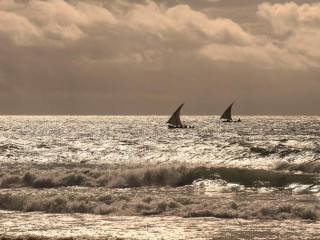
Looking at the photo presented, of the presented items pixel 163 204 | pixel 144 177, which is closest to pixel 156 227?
pixel 163 204

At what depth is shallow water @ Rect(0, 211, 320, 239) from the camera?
20.6 m

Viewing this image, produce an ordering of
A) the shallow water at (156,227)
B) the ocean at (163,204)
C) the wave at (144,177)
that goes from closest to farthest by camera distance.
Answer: the shallow water at (156,227) < the ocean at (163,204) < the wave at (144,177)

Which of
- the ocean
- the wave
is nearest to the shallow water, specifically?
the ocean

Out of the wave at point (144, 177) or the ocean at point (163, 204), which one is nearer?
the ocean at point (163, 204)

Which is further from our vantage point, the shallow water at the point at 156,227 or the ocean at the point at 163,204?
the ocean at the point at 163,204

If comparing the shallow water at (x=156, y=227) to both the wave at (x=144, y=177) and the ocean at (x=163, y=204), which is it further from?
the wave at (x=144, y=177)

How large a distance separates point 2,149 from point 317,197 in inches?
2023

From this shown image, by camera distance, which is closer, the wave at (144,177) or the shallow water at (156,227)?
the shallow water at (156,227)

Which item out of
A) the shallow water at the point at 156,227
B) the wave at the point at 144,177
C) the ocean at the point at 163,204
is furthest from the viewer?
the wave at the point at 144,177

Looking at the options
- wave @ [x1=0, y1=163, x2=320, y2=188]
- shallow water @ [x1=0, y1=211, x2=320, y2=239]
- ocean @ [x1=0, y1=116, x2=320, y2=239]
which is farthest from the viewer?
wave @ [x1=0, y1=163, x2=320, y2=188]

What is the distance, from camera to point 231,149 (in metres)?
70.3

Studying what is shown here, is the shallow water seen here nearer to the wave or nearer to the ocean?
the ocean

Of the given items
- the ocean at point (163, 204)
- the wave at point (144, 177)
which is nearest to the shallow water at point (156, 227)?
the ocean at point (163, 204)

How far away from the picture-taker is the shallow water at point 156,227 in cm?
2056
